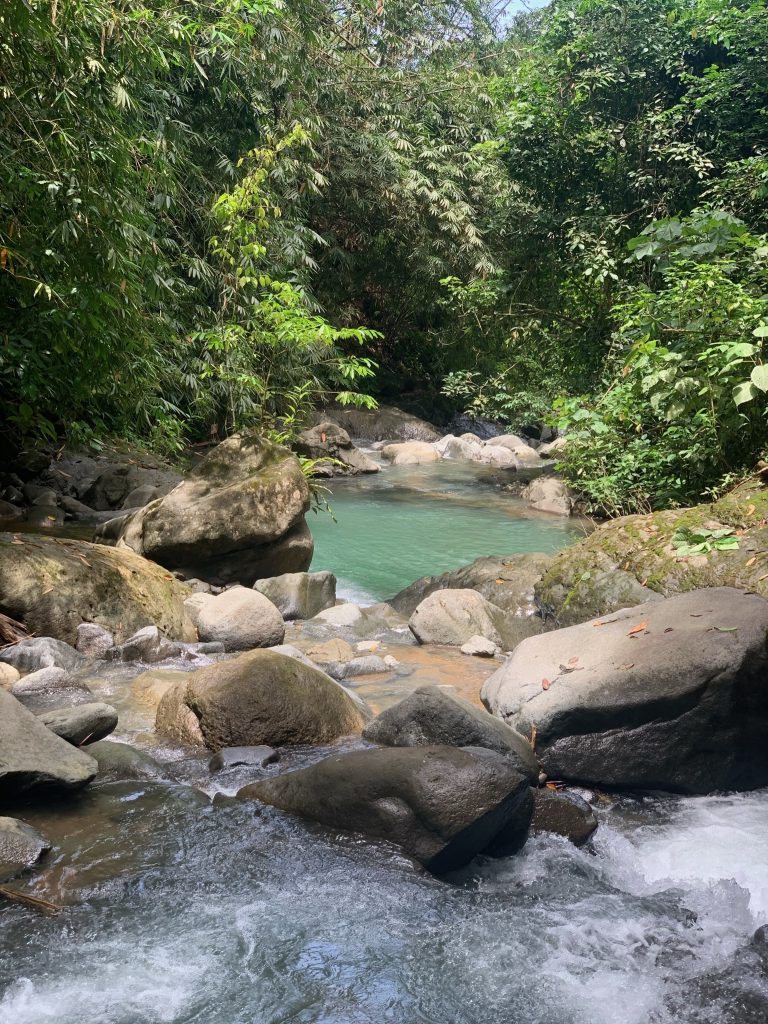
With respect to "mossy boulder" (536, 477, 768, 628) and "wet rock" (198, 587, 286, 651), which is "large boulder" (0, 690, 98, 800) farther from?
"mossy boulder" (536, 477, 768, 628)

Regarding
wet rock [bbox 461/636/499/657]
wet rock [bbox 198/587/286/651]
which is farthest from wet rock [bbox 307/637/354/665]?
wet rock [bbox 461/636/499/657]

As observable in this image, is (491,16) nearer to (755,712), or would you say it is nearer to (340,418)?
(340,418)

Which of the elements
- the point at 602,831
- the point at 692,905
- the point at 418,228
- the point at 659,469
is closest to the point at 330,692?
the point at 602,831

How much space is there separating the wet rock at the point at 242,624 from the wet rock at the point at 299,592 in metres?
0.96

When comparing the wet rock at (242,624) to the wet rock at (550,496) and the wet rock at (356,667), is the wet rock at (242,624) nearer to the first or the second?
the wet rock at (356,667)

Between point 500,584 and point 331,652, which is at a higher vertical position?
point 500,584

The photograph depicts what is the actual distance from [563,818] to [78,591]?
12.2 feet

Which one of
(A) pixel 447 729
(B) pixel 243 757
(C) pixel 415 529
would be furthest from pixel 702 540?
(C) pixel 415 529

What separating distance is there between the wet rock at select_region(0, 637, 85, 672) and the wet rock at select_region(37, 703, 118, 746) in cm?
104

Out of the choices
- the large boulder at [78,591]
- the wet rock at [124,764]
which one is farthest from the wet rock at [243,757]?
the large boulder at [78,591]

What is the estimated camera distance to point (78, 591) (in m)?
5.97

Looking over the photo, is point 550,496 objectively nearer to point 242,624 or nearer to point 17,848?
point 242,624

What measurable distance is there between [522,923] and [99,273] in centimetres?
488

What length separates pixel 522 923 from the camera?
309 cm
